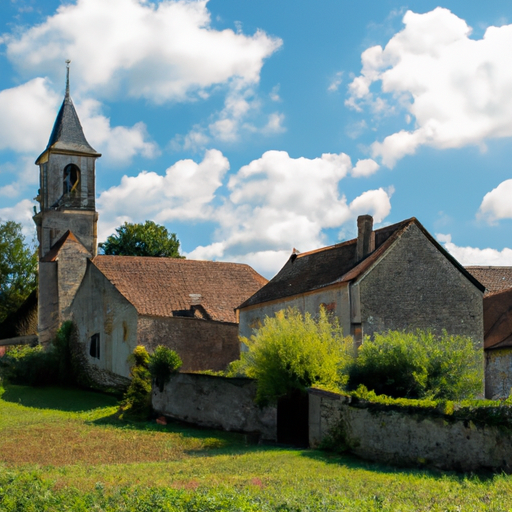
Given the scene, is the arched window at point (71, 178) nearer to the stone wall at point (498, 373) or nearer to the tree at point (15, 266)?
the tree at point (15, 266)

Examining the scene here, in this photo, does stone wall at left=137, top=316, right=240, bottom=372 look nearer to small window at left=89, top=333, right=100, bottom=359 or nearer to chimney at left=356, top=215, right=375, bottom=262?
small window at left=89, top=333, right=100, bottom=359

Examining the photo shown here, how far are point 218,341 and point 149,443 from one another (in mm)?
13672

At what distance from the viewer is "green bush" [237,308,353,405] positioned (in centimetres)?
2192

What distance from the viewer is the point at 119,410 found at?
1179 inches

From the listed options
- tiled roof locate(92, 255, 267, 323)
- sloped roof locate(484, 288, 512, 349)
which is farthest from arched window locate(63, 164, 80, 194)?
sloped roof locate(484, 288, 512, 349)

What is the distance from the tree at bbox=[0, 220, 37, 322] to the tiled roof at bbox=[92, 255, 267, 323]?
2208 cm

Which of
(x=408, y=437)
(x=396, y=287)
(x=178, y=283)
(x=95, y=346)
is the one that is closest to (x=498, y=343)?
(x=396, y=287)

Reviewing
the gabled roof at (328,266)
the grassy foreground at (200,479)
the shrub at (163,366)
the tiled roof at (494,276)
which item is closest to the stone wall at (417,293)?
the gabled roof at (328,266)

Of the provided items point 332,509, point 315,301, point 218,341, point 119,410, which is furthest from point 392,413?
point 218,341

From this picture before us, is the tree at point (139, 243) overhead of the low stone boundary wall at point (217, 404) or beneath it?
overhead

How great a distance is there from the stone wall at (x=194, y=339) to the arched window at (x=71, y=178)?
51.6 feet

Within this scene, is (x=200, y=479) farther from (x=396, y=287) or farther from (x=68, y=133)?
(x=68, y=133)

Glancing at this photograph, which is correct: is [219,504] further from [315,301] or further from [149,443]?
[315,301]

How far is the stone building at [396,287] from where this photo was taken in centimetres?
2612
